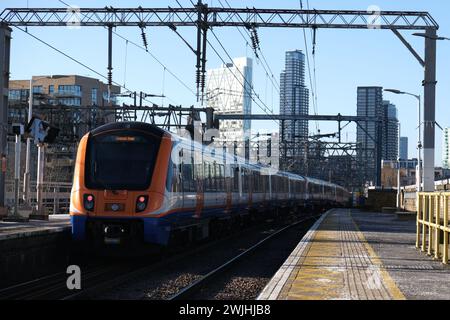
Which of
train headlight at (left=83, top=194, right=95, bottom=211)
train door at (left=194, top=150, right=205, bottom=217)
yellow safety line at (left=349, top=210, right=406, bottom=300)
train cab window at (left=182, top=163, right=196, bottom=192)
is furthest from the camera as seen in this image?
train door at (left=194, top=150, right=205, bottom=217)

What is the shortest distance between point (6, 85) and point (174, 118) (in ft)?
47.5

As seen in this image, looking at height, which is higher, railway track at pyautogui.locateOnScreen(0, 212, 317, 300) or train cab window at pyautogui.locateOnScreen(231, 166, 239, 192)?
train cab window at pyautogui.locateOnScreen(231, 166, 239, 192)

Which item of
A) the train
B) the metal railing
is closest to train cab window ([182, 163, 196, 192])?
the train

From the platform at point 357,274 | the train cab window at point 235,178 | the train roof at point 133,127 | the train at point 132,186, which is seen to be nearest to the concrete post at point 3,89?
the train cab window at point 235,178

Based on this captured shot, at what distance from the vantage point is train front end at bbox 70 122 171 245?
15.1 m

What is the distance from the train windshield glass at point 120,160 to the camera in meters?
15.3

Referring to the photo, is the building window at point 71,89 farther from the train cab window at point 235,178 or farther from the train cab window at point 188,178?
the train cab window at point 188,178

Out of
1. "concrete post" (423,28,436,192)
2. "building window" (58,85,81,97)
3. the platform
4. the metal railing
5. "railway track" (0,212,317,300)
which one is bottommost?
"railway track" (0,212,317,300)

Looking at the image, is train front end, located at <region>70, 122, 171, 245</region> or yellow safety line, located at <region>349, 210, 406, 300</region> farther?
train front end, located at <region>70, 122, 171, 245</region>

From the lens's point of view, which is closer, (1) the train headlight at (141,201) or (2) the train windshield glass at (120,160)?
(1) the train headlight at (141,201)

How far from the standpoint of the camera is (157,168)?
50.8ft

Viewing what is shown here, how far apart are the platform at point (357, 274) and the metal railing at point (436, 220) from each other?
0.29 metres

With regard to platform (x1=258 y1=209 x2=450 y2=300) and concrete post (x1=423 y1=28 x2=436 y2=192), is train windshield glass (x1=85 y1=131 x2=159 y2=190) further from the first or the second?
concrete post (x1=423 y1=28 x2=436 y2=192)
